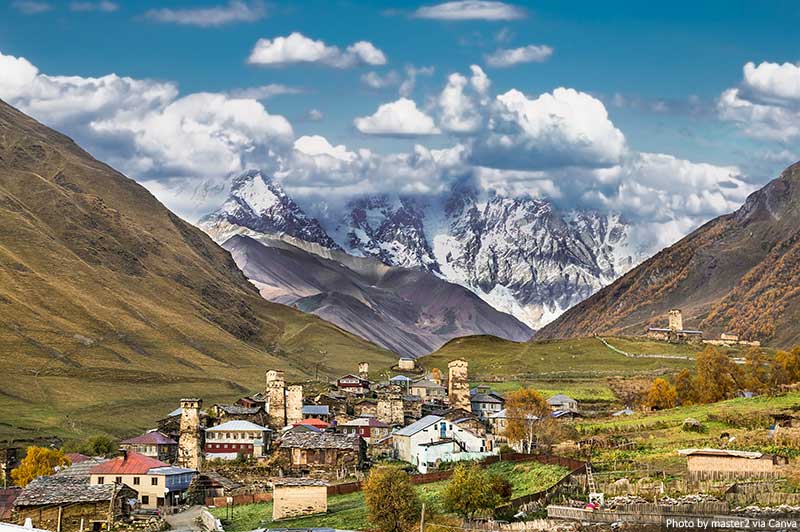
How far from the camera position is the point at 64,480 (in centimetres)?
8450

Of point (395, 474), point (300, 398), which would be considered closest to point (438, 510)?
point (395, 474)

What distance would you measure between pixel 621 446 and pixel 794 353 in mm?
71743

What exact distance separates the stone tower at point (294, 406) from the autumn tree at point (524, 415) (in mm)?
20289

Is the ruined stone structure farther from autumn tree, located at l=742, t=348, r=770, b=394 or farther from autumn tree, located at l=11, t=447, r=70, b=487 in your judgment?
autumn tree, located at l=742, t=348, r=770, b=394

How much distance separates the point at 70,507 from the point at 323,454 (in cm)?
3037

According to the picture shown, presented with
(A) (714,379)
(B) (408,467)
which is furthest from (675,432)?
(A) (714,379)

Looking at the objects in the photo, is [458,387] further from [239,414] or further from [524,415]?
[239,414]

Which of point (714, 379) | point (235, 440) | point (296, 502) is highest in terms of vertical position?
point (714, 379)

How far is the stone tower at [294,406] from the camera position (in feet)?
423

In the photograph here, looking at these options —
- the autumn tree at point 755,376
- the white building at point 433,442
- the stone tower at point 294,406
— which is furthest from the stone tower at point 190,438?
the autumn tree at point 755,376

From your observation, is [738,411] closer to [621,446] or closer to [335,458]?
[621,446]

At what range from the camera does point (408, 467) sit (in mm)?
106500

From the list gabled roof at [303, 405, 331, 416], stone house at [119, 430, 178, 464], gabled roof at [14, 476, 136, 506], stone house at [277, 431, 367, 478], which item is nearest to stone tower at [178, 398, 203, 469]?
stone house at [119, 430, 178, 464]

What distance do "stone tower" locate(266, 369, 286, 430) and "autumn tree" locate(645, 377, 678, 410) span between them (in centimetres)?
4086
